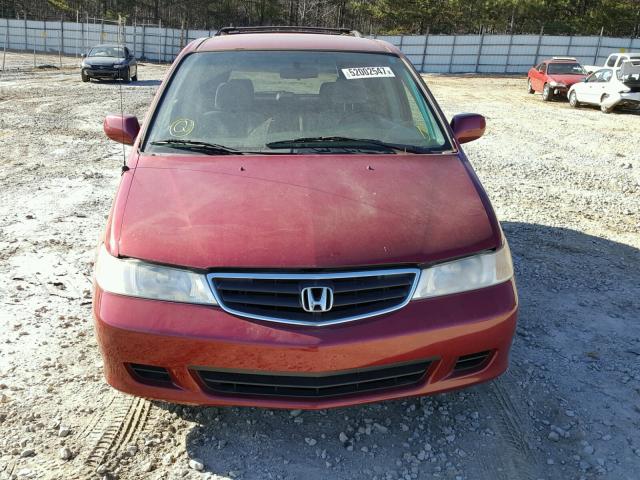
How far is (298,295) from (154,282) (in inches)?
22.9

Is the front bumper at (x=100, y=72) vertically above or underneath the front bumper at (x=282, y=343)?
underneath

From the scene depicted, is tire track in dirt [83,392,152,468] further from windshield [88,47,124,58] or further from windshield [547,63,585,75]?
windshield [88,47,124,58]

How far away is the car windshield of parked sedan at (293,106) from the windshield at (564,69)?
59.0 feet

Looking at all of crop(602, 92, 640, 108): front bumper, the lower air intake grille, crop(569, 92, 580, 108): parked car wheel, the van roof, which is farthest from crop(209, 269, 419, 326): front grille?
crop(569, 92, 580, 108): parked car wheel

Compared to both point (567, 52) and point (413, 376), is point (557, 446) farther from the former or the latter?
point (567, 52)

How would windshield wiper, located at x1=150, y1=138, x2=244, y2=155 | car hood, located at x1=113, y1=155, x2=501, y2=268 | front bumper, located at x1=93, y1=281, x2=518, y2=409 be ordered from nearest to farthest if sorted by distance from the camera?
front bumper, located at x1=93, y1=281, x2=518, y2=409, car hood, located at x1=113, y1=155, x2=501, y2=268, windshield wiper, located at x1=150, y1=138, x2=244, y2=155

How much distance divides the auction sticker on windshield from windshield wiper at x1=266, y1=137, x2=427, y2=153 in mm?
603

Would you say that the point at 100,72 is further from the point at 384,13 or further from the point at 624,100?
the point at 384,13

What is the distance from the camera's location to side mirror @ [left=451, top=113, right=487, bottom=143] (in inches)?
137

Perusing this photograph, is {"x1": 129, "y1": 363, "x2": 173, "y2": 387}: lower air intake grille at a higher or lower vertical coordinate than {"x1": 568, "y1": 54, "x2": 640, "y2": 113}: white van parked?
lower

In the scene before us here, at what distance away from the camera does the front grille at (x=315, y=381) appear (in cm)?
213

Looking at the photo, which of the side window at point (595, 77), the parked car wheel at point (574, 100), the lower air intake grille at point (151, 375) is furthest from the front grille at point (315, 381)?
the parked car wheel at point (574, 100)

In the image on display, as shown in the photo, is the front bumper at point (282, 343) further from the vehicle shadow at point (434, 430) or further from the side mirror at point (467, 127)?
the side mirror at point (467, 127)

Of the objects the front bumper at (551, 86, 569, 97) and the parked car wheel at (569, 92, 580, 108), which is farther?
the front bumper at (551, 86, 569, 97)
